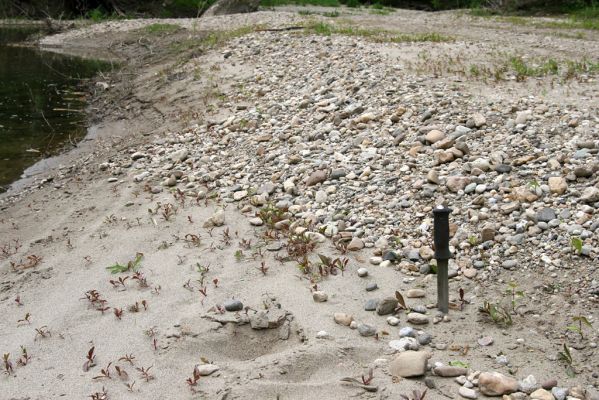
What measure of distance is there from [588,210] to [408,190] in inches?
71.8

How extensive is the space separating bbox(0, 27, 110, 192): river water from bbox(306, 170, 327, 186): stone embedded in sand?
5.43 metres

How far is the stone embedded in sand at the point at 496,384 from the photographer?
4.24 meters

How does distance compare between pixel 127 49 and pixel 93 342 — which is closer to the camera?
pixel 93 342

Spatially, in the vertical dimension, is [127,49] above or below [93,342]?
above

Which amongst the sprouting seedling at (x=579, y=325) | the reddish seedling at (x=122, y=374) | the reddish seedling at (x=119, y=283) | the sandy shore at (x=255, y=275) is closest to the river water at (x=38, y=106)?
the sandy shore at (x=255, y=275)

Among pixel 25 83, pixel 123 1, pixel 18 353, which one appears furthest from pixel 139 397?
pixel 123 1

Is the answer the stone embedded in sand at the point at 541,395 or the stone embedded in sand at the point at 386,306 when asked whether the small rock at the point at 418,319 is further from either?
the stone embedded in sand at the point at 541,395

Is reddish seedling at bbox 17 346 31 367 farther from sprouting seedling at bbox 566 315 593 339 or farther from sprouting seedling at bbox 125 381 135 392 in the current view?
sprouting seedling at bbox 566 315 593 339

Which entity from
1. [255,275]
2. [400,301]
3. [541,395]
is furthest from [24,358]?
[541,395]

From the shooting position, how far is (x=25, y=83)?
1934 cm

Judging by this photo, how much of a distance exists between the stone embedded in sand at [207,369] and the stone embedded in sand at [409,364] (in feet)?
4.06

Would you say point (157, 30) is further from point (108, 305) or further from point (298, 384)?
point (298, 384)

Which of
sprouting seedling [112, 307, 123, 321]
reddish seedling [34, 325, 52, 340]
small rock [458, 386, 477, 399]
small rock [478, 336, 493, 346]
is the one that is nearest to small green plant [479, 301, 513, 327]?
small rock [478, 336, 493, 346]

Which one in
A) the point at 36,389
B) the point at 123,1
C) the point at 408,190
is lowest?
the point at 36,389
